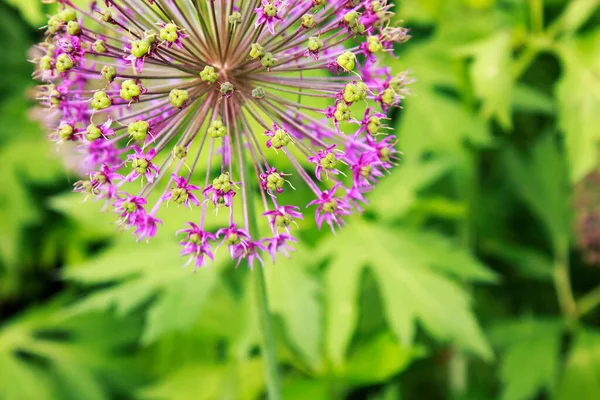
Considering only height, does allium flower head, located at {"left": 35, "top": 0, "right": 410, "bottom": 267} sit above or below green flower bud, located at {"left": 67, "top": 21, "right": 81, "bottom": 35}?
below

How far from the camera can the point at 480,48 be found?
3.41 metres

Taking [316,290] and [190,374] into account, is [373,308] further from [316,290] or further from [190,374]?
[190,374]

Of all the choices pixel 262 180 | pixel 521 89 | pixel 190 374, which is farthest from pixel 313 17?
pixel 190 374

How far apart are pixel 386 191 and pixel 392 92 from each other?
145 cm

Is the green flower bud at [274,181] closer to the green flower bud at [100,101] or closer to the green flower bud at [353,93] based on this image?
the green flower bud at [353,93]

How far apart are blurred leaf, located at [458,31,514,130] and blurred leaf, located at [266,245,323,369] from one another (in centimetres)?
141

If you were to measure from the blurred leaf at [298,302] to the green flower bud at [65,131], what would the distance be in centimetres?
151

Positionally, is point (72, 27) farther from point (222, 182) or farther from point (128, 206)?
point (222, 182)

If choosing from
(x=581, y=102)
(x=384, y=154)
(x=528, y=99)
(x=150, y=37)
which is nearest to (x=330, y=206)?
(x=384, y=154)

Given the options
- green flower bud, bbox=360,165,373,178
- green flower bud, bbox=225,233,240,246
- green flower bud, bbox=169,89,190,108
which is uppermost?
green flower bud, bbox=169,89,190,108

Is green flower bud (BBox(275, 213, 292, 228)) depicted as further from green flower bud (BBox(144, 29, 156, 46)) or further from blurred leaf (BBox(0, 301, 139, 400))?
blurred leaf (BBox(0, 301, 139, 400))

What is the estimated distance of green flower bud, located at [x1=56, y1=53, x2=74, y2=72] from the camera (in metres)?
2.06

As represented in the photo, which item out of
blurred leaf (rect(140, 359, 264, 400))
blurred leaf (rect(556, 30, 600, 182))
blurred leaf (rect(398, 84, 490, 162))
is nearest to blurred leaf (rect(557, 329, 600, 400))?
blurred leaf (rect(556, 30, 600, 182))

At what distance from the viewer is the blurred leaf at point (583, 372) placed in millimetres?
3859
